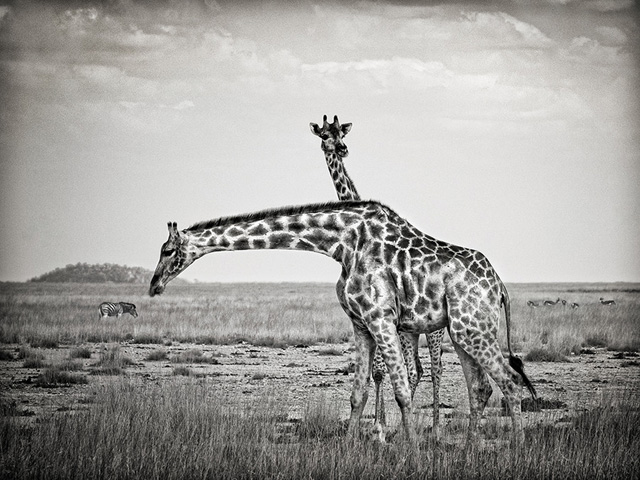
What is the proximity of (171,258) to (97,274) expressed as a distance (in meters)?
110

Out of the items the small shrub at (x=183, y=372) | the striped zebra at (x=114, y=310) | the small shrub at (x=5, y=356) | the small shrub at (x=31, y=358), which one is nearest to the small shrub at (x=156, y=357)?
the small shrub at (x=31, y=358)

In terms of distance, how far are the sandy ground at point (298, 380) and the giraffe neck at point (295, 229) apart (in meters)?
2.87

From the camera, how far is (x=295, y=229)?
10305 millimetres

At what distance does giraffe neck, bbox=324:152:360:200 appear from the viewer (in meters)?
12.5

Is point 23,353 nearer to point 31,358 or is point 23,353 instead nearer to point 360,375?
point 31,358

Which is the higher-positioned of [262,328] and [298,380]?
[262,328]

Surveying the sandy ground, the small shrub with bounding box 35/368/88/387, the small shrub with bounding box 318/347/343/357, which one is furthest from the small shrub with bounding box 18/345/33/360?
the small shrub with bounding box 318/347/343/357

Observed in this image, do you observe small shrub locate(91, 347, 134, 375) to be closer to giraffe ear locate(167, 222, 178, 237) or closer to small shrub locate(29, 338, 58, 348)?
small shrub locate(29, 338, 58, 348)

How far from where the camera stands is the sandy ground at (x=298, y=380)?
1311 cm

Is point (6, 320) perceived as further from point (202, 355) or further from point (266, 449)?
point (266, 449)

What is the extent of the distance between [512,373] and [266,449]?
2918 millimetres

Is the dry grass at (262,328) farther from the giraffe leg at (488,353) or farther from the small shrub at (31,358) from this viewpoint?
the giraffe leg at (488,353)

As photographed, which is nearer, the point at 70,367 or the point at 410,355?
the point at 410,355

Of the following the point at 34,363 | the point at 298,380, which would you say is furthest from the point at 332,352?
the point at 34,363
